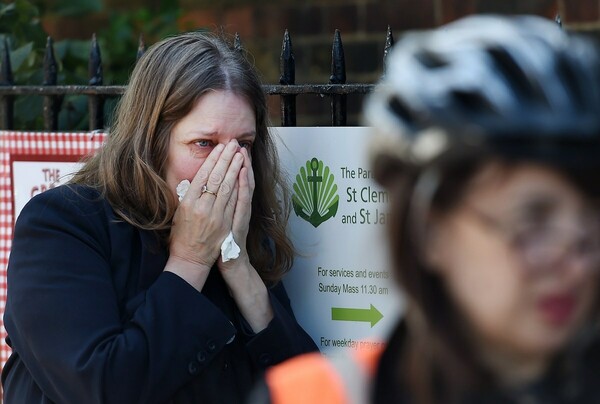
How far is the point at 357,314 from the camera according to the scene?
2.90m

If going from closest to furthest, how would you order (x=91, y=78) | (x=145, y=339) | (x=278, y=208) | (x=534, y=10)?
(x=145, y=339) → (x=278, y=208) → (x=91, y=78) → (x=534, y=10)

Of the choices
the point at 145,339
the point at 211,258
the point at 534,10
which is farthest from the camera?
the point at 534,10

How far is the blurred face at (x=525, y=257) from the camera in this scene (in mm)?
1028

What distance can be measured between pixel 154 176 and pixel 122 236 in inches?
6.3

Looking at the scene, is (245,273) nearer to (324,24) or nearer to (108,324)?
(108,324)

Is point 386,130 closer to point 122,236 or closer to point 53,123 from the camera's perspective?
point 122,236

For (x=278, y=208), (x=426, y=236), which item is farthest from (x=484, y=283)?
(x=278, y=208)

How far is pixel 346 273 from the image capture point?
9.55ft

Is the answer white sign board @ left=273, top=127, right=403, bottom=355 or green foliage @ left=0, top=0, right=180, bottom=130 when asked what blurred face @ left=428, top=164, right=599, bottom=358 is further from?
green foliage @ left=0, top=0, right=180, bottom=130

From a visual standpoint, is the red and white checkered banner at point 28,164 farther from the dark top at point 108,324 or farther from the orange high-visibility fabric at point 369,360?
the orange high-visibility fabric at point 369,360

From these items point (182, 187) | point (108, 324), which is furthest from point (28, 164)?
point (108, 324)

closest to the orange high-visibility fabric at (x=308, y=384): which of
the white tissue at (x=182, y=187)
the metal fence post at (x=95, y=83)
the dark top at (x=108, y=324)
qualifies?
the dark top at (x=108, y=324)

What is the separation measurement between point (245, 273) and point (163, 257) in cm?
20

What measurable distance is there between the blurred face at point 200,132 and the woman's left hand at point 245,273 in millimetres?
77
